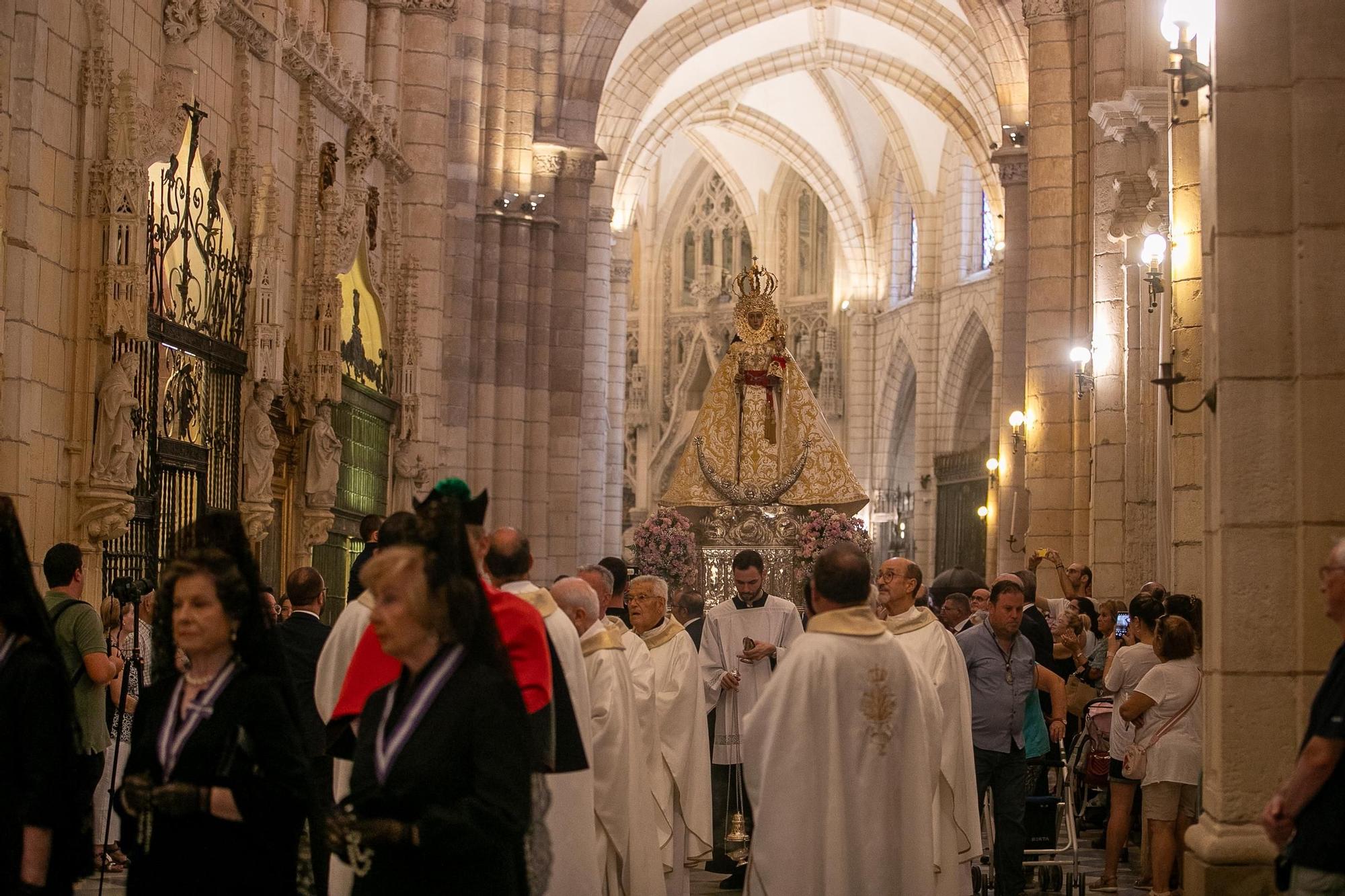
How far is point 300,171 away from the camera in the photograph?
15562mm

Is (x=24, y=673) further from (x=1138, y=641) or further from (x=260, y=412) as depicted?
(x=260, y=412)

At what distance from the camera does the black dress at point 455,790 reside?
429 centimetres

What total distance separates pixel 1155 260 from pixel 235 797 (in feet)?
32.5

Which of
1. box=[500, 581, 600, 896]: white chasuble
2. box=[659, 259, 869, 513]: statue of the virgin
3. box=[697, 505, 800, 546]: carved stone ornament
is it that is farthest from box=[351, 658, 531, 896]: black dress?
box=[659, 259, 869, 513]: statue of the virgin

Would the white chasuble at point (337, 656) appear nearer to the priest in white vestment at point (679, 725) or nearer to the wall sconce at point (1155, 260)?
the priest in white vestment at point (679, 725)

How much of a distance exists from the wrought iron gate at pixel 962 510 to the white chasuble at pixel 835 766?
97.6 feet

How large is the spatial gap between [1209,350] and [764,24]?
30.1 m

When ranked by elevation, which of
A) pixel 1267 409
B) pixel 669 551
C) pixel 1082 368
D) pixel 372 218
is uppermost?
pixel 372 218

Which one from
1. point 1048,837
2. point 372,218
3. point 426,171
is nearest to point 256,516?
point 372,218

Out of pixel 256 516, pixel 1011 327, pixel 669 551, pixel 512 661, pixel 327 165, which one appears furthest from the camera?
pixel 1011 327

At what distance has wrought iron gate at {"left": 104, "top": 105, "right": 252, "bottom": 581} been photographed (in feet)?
38.7

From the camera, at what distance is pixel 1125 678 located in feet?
32.8

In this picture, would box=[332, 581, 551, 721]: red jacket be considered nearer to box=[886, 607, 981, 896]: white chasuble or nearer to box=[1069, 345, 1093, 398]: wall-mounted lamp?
box=[886, 607, 981, 896]: white chasuble

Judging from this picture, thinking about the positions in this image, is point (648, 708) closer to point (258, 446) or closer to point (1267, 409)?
point (1267, 409)
